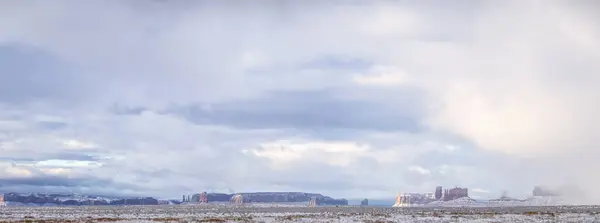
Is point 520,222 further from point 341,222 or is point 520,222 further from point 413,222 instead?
point 341,222

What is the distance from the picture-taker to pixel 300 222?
122 meters

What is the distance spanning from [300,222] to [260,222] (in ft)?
23.7

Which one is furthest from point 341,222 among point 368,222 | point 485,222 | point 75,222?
point 75,222

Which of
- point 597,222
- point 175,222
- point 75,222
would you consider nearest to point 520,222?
point 597,222

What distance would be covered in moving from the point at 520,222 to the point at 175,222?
5799cm

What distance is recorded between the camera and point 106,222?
130 metres

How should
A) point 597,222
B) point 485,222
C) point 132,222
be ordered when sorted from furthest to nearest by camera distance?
point 132,222, point 485,222, point 597,222

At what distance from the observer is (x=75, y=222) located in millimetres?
128875

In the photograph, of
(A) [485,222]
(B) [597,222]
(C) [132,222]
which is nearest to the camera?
(B) [597,222]

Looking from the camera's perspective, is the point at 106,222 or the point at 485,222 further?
the point at 106,222

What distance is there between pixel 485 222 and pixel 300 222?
99.4ft

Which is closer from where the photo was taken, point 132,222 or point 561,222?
point 561,222

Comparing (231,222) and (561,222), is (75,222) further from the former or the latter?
(561,222)

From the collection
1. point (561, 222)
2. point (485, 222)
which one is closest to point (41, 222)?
point (485, 222)
